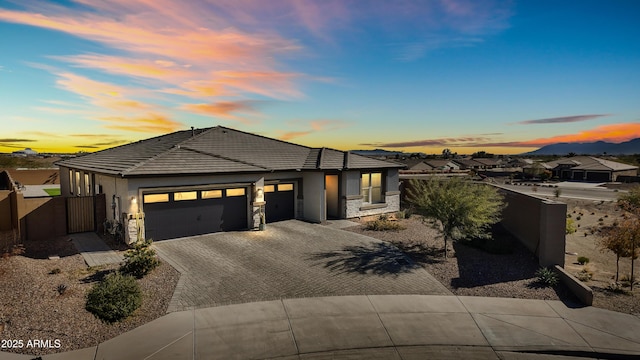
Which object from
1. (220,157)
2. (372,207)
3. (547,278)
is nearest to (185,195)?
(220,157)

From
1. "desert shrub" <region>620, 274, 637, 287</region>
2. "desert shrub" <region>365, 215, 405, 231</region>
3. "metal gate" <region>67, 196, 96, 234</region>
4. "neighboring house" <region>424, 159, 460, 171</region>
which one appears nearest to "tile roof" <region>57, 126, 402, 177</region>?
"metal gate" <region>67, 196, 96, 234</region>

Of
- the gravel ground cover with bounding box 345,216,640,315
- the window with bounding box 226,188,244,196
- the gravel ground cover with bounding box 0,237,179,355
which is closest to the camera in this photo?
the gravel ground cover with bounding box 0,237,179,355

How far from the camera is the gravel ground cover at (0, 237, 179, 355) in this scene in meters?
8.34

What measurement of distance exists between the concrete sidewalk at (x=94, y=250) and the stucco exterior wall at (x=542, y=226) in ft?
54.5

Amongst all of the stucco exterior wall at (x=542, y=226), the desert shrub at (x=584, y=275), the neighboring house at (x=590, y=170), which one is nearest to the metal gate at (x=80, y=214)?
the stucco exterior wall at (x=542, y=226)

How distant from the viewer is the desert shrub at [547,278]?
40.7ft

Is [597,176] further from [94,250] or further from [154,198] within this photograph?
[94,250]

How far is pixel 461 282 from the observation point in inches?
493

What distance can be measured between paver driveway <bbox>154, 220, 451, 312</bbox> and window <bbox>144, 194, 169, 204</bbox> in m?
1.95

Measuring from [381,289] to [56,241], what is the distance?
590 inches

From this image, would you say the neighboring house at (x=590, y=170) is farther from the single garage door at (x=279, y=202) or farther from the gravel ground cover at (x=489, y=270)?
the single garage door at (x=279, y=202)

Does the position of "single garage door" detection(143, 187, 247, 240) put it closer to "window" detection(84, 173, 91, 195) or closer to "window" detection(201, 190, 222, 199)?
"window" detection(201, 190, 222, 199)

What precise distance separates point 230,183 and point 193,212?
2.36 m

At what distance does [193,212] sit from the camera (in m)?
17.5
